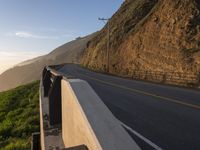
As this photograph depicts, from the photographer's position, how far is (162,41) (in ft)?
144

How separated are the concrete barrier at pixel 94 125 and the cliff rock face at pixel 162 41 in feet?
101

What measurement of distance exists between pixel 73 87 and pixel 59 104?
2923 millimetres

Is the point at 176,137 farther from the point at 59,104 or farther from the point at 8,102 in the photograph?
the point at 8,102

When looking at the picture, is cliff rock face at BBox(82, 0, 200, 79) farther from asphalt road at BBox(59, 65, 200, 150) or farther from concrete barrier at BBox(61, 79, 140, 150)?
concrete barrier at BBox(61, 79, 140, 150)

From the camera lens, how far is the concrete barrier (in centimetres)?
335

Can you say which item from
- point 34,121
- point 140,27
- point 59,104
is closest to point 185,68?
point 140,27

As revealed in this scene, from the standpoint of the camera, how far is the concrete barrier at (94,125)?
3352 mm

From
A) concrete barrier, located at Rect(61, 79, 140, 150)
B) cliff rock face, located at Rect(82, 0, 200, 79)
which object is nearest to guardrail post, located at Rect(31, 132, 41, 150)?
concrete barrier, located at Rect(61, 79, 140, 150)

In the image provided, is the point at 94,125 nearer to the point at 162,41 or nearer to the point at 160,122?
the point at 160,122

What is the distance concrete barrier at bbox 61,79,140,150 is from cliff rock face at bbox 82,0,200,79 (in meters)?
30.7

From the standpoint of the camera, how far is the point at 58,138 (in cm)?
725

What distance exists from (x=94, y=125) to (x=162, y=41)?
41.4 m

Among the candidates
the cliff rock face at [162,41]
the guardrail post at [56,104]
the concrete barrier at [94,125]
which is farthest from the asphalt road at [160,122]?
the cliff rock face at [162,41]

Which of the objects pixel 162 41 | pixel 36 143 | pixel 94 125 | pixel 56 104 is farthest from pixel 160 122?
pixel 162 41
